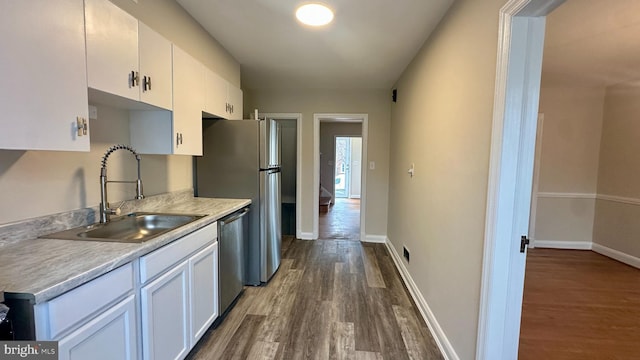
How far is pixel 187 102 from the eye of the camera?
81.4 inches

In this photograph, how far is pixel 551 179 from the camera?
163 inches

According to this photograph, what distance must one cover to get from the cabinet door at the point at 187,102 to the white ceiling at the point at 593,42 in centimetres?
270

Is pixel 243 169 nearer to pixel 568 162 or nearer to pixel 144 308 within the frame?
→ pixel 144 308

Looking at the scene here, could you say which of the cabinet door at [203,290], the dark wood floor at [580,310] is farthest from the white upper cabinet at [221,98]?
the dark wood floor at [580,310]

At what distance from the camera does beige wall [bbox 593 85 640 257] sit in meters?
3.57

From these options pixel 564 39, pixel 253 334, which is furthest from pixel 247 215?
pixel 564 39

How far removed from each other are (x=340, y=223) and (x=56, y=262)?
501cm

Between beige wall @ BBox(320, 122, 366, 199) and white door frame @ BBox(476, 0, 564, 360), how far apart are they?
7.04m

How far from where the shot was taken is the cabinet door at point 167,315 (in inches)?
52.2

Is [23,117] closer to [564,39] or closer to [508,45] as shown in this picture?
[508,45]

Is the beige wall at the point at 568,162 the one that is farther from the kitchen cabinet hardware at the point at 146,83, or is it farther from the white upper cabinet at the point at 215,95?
the kitchen cabinet hardware at the point at 146,83

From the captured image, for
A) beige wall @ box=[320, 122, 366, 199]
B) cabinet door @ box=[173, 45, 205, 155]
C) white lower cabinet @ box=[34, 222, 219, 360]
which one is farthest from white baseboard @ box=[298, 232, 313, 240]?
beige wall @ box=[320, 122, 366, 199]

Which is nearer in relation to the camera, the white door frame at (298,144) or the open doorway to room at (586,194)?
the open doorway to room at (586,194)

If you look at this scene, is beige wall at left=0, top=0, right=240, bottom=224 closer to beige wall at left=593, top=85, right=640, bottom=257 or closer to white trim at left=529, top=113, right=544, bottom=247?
white trim at left=529, top=113, right=544, bottom=247
